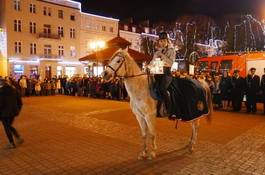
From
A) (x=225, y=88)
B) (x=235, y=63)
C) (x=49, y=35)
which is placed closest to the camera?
(x=225, y=88)

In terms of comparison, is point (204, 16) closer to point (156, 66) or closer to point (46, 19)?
point (46, 19)

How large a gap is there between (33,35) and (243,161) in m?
39.9

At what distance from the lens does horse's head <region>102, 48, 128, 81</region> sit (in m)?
4.52

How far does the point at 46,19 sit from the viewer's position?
1544 inches

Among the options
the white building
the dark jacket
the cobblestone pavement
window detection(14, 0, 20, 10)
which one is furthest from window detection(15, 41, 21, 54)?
the dark jacket

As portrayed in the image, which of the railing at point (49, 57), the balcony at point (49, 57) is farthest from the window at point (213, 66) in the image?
the railing at point (49, 57)

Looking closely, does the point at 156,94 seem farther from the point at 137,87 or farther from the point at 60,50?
the point at 60,50

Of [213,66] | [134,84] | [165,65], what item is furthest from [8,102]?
[213,66]

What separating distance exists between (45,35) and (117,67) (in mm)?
38337

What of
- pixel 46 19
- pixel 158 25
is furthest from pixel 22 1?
pixel 158 25

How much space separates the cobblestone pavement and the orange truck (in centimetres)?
667

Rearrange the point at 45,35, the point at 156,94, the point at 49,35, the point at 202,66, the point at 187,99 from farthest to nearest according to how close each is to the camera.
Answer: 1. the point at 49,35
2. the point at 45,35
3. the point at 202,66
4. the point at 187,99
5. the point at 156,94

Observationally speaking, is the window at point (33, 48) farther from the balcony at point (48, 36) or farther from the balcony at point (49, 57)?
the balcony at point (48, 36)

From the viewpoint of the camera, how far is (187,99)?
5.52 metres
